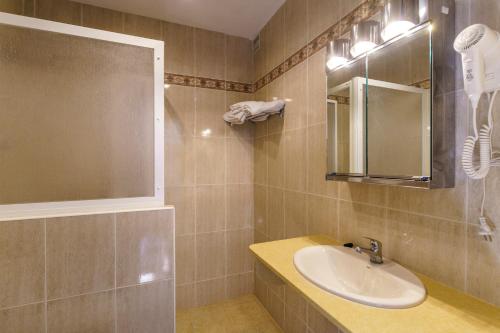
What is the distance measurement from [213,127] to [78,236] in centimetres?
133

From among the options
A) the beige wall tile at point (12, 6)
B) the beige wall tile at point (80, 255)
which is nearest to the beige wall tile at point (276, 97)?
the beige wall tile at point (80, 255)

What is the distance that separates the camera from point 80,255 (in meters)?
1.24

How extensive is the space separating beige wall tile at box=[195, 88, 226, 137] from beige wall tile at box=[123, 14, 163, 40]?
1.89 ft

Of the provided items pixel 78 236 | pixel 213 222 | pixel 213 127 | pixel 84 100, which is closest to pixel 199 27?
pixel 213 127

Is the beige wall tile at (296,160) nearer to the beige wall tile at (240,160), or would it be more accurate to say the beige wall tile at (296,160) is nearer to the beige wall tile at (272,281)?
the beige wall tile at (240,160)

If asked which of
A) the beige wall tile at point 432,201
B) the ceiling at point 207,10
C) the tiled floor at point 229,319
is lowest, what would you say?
the tiled floor at point 229,319

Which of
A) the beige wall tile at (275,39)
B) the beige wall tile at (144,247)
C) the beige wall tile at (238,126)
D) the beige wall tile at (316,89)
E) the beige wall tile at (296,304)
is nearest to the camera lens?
the beige wall tile at (144,247)

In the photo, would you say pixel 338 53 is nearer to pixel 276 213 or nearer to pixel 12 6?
pixel 276 213

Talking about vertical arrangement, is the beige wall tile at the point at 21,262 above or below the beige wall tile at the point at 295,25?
below

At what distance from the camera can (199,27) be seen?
2.17 meters

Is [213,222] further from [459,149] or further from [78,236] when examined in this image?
[459,149]

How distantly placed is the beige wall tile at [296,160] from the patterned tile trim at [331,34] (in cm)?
49

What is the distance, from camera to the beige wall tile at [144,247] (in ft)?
4.27

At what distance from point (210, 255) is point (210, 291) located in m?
0.33
